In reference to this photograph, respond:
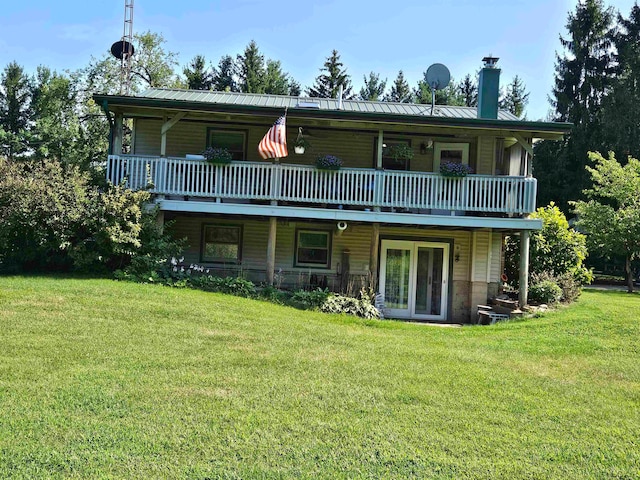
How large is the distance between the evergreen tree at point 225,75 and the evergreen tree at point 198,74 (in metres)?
0.51

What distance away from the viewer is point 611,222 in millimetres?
21000

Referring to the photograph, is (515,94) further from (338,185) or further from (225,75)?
(338,185)

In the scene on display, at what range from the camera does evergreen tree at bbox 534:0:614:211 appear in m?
35.8

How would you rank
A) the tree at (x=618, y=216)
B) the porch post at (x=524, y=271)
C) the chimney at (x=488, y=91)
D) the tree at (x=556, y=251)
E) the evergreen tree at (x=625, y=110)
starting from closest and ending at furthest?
the porch post at (x=524, y=271) < the chimney at (x=488, y=91) < the tree at (x=556, y=251) < the tree at (x=618, y=216) < the evergreen tree at (x=625, y=110)

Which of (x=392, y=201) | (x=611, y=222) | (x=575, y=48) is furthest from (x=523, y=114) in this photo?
(x=392, y=201)

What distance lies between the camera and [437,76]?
1535cm

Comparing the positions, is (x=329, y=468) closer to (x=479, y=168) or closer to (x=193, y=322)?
(x=193, y=322)

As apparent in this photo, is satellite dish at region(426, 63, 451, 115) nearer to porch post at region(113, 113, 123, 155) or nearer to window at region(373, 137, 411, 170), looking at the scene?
window at region(373, 137, 411, 170)

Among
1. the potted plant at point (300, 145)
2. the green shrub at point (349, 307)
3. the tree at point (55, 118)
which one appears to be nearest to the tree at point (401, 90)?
the tree at point (55, 118)

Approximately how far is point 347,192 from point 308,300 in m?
3.04

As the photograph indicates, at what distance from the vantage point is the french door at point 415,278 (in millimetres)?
14906

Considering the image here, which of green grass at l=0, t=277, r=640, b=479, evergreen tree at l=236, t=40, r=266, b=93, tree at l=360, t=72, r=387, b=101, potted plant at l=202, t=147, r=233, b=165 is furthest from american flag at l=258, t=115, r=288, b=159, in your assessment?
tree at l=360, t=72, r=387, b=101

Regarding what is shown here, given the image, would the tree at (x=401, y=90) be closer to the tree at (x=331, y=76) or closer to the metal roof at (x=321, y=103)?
the tree at (x=331, y=76)

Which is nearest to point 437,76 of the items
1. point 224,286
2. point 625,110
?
point 224,286
